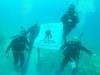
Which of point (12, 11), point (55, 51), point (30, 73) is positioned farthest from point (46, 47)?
point (12, 11)

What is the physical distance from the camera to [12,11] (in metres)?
3.31

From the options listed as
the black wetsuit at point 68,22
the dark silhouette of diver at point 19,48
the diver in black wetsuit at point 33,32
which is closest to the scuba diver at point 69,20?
the black wetsuit at point 68,22

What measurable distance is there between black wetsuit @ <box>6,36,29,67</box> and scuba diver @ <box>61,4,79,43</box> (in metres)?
0.48

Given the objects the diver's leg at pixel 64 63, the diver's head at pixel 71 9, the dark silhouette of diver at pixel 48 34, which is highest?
the diver's head at pixel 71 9

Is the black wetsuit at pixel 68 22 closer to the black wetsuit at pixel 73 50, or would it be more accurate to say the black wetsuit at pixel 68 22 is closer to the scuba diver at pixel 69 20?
the scuba diver at pixel 69 20

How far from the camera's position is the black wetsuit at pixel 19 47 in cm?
325

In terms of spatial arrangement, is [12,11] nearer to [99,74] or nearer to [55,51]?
[55,51]

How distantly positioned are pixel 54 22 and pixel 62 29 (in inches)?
4.9

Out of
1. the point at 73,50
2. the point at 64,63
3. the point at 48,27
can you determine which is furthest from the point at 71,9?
the point at 64,63

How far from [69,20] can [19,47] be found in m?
0.66

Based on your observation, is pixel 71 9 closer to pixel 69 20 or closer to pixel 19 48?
pixel 69 20

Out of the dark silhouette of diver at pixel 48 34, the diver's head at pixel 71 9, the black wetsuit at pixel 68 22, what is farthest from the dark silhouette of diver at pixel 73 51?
the diver's head at pixel 71 9

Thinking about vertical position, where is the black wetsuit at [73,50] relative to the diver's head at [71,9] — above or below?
below

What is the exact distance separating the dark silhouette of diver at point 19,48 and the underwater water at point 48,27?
0.05 meters
